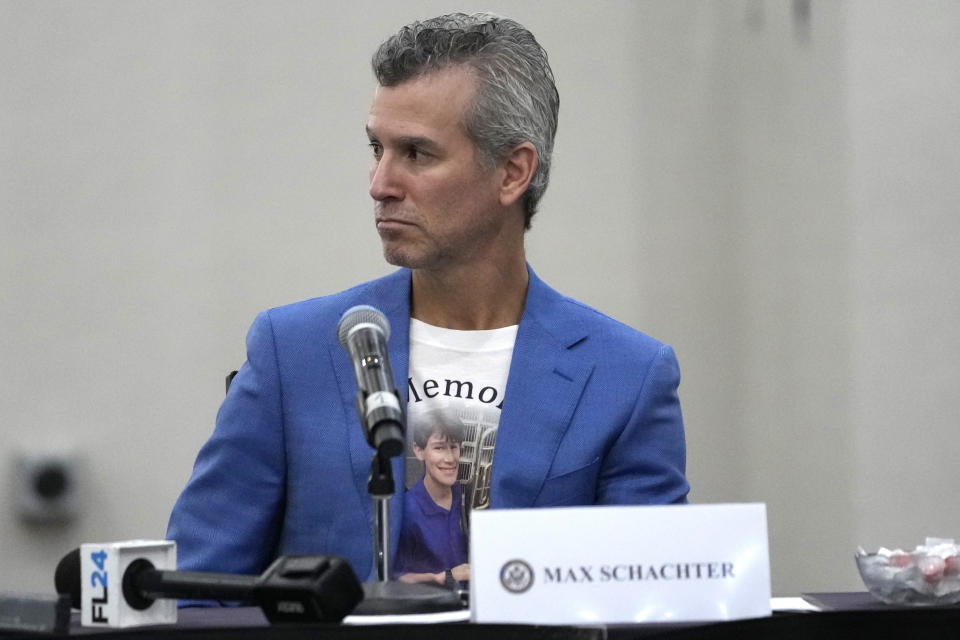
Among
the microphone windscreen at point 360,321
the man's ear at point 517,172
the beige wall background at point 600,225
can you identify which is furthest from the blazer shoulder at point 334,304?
the beige wall background at point 600,225

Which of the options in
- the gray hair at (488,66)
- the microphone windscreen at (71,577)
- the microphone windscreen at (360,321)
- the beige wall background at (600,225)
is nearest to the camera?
the microphone windscreen at (71,577)

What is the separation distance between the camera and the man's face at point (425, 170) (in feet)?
6.61

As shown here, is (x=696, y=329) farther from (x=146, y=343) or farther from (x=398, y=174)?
(x=398, y=174)

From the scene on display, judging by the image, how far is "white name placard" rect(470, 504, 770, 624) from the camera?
1.23m

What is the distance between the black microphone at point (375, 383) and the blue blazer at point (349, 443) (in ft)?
1.57

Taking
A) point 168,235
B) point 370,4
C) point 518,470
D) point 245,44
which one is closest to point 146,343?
point 168,235

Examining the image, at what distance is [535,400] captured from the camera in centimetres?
204

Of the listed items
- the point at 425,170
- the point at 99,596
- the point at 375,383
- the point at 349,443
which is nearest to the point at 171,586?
the point at 99,596

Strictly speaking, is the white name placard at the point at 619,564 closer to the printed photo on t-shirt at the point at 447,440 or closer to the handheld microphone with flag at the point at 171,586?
the handheld microphone with flag at the point at 171,586

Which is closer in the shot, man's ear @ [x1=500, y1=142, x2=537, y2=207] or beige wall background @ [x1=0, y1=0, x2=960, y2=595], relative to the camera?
man's ear @ [x1=500, y1=142, x2=537, y2=207]

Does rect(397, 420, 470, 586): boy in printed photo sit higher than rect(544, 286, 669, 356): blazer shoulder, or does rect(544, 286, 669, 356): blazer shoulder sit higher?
rect(544, 286, 669, 356): blazer shoulder

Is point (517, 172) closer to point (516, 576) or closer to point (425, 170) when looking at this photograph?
point (425, 170)

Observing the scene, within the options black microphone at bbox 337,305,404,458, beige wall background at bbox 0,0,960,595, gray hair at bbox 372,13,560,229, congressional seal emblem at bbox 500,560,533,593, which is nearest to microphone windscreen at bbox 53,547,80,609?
black microphone at bbox 337,305,404,458

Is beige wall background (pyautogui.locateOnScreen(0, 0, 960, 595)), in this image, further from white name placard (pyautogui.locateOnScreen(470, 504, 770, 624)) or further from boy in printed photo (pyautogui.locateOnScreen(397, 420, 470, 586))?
white name placard (pyautogui.locateOnScreen(470, 504, 770, 624))
